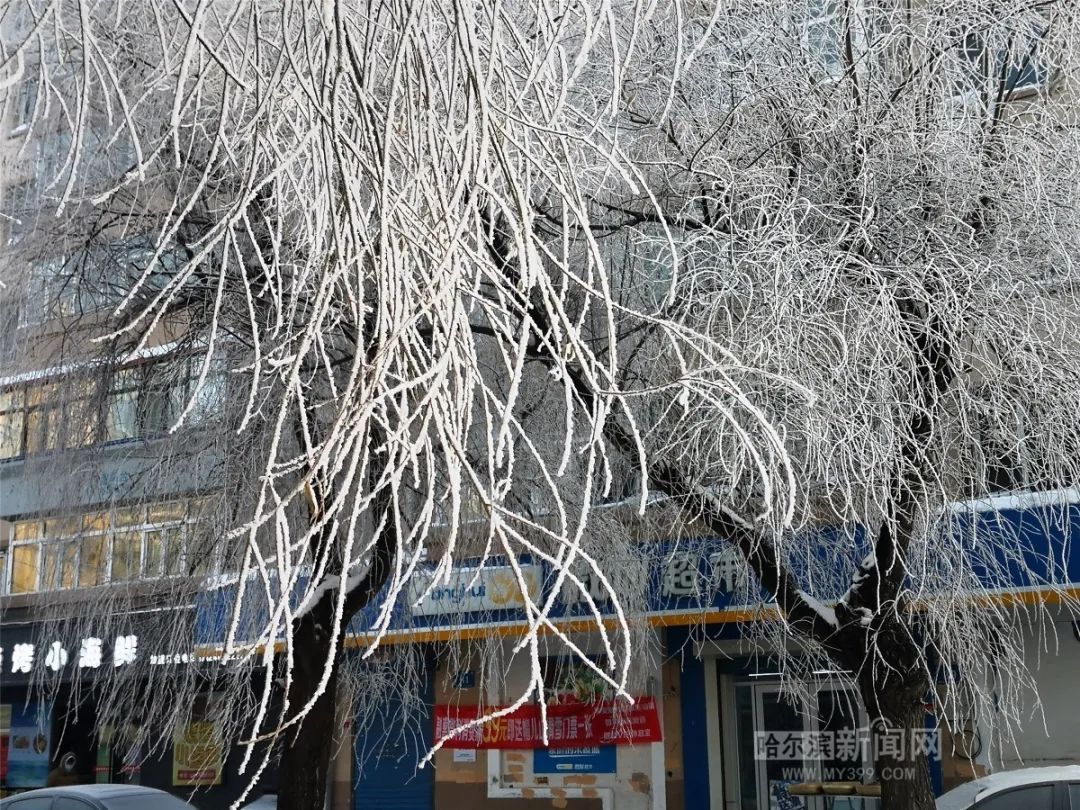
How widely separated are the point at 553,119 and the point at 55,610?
23.6 feet

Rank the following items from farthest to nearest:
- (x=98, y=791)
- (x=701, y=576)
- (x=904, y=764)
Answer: (x=98, y=791), (x=701, y=576), (x=904, y=764)

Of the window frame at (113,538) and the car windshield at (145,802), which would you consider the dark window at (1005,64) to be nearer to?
the window frame at (113,538)

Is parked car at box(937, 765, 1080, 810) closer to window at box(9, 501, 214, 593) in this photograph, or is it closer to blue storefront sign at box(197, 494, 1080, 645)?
blue storefront sign at box(197, 494, 1080, 645)

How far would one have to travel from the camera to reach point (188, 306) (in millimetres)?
7973

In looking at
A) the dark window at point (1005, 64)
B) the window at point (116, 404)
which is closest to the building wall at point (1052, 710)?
the dark window at point (1005, 64)

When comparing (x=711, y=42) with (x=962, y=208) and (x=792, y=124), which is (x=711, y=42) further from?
(x=962, y=208)

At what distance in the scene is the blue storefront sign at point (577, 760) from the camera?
12.8 m

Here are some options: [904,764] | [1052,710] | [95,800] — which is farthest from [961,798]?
[95,800]

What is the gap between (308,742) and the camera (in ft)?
26.4

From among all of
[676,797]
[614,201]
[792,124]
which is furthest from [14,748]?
[792,124]

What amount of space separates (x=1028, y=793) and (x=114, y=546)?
6.54m

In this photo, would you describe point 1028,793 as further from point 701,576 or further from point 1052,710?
point 701,576

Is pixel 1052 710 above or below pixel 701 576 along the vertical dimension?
below

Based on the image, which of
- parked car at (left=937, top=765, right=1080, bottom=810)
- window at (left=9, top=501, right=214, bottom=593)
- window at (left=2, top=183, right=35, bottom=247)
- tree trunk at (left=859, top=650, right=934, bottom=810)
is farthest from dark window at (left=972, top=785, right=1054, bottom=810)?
window at (left=2, top=183, right=35, bottom=247)
